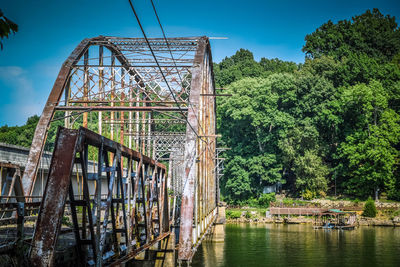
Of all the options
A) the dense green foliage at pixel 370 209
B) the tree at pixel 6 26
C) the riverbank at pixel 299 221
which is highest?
the tree at pixel 6 26

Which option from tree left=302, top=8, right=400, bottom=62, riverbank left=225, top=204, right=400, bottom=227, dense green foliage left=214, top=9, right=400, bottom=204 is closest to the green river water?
riverbank left=225, top=204, right=400, bottom=227

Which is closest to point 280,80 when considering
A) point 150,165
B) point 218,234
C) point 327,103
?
point 327,103

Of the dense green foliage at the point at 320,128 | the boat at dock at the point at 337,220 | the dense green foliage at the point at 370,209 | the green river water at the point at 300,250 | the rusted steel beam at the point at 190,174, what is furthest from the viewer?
the dense green foliage at the point at 320,128

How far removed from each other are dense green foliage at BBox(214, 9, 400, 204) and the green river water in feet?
41.8

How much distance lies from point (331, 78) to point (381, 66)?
632 cm

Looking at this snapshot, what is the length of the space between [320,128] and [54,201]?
49.4 metres

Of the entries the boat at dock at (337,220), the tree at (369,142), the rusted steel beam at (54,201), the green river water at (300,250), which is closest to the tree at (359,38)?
the tree at (369,142)

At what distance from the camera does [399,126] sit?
45.8 m

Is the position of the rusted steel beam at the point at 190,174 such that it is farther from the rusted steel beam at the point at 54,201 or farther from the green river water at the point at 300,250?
the green river water at the point at 300,250

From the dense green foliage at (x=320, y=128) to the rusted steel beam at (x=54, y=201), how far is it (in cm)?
4363

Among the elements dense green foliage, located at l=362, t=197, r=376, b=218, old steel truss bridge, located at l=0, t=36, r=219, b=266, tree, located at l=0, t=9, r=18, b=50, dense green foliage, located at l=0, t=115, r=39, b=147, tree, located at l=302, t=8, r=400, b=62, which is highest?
tree, located at l=302, t=8, r=400, b=62

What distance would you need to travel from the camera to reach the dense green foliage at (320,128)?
1793 inches

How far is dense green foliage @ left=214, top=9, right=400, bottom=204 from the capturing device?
149ft

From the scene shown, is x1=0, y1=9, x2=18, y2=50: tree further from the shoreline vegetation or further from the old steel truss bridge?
the shoreline vegetation
